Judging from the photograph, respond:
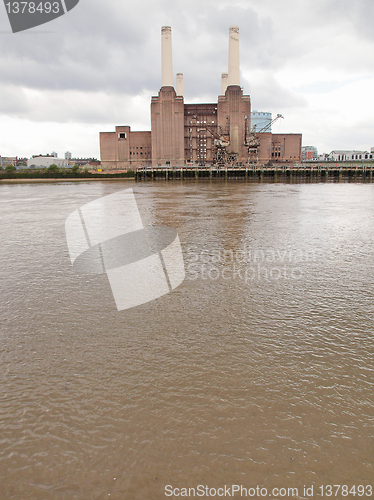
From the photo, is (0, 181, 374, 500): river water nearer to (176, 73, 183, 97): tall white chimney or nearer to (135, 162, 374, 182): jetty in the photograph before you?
(135, 162, 374, 182): jetty

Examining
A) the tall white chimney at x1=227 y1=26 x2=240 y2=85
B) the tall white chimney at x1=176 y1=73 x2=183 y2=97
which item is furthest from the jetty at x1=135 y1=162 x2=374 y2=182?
the tall white chimney at x1=176 y1=73 x2=183 y2=97

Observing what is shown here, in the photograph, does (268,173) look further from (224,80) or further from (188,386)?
(188,386)

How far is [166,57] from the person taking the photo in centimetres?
9569

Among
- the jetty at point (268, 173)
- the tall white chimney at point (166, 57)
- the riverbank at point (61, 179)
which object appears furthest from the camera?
the tall white chimney at point (166, 57)

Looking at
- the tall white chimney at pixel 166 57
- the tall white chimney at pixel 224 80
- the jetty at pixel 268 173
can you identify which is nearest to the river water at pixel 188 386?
the jetty at pixel 268 173

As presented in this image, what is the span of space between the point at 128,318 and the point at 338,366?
3276mm

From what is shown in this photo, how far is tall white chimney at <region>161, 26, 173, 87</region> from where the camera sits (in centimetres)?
9412

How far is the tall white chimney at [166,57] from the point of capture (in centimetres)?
9412

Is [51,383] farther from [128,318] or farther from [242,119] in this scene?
[242,119]

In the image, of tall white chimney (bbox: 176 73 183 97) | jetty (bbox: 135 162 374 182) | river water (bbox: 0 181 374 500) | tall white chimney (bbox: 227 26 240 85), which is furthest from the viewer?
tall white chimney (bbox: 176 73 183 97)

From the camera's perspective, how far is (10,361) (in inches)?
189

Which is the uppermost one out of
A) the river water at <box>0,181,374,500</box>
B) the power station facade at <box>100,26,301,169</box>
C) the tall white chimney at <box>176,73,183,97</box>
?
the tall white chimney at <box>176,73,183,97</box>

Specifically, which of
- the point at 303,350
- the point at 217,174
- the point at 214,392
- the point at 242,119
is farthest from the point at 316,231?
the point at 242,119

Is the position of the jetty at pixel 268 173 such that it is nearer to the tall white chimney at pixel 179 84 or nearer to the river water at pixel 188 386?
the tall white chimney at pixel 179 84
